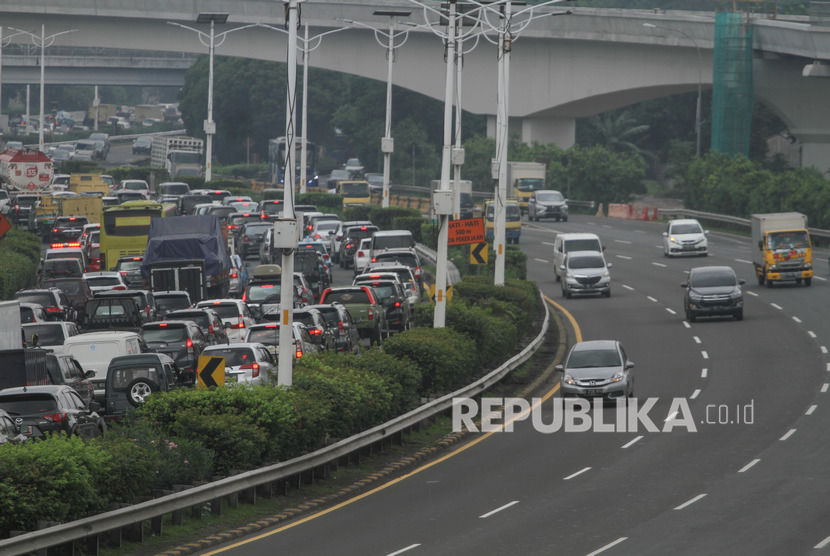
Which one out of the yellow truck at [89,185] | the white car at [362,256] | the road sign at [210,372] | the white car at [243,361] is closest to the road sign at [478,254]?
the white car at [243,361]

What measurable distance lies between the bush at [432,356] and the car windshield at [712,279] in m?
15.6

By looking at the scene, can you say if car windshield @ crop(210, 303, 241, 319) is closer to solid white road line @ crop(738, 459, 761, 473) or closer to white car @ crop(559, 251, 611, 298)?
solid white road line @ crop(738, 459, 761, 473)

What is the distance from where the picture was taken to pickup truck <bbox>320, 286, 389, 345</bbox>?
121 ft

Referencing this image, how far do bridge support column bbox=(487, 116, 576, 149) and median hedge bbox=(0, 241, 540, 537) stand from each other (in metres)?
62.8

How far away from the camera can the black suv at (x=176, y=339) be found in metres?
30.5

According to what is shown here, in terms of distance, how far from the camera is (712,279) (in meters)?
43.6

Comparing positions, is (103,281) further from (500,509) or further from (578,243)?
(500,509)

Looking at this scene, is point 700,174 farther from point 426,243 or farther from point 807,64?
point 426,243

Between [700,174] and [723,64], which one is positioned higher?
[723,64]

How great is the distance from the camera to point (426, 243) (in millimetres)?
63906

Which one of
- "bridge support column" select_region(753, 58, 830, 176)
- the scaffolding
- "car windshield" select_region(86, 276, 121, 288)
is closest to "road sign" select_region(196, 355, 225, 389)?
"car windshield" select_region(86, 276, 121, 288)

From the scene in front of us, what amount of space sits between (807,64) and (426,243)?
89.1 feet

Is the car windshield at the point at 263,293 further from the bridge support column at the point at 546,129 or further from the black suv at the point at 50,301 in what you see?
the bridge support column at the point at 546,129

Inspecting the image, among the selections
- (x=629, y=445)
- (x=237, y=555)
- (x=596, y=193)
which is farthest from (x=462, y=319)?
(x=596, y=193)
